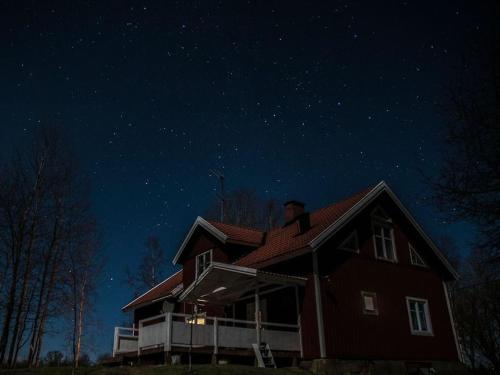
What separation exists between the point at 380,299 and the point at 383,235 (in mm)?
3290

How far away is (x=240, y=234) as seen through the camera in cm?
2358

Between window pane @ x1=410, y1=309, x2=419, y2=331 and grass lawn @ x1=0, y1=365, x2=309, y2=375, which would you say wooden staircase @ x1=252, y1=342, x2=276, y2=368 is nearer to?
grass lawn @ x1=0, y1=365, x2=309, y2=375

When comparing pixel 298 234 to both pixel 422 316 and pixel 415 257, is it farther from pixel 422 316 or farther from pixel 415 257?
pixel 422 316

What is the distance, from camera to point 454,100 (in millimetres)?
13531

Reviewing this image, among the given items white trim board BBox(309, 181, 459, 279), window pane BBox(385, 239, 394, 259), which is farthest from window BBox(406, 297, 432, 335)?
white trim board BBox(309, 181, 459, 279)

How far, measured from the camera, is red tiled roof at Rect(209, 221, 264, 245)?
22734mm

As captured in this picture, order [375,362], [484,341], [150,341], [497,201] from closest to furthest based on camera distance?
[497,201], [150,341], [375,362], [484,341]

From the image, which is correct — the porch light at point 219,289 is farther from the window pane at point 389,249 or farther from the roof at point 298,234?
the window pane at point 389,249

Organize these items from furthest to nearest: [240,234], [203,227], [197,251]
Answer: [197,251] → [203,227] → [240,234]

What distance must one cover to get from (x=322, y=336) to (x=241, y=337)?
300 centimetres

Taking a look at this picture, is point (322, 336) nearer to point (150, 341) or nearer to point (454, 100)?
point (150, 341)

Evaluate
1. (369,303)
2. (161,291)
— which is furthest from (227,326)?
(161,291)

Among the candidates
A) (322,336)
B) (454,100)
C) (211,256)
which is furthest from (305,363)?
(454,100)

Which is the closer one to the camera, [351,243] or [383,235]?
[351,243]
